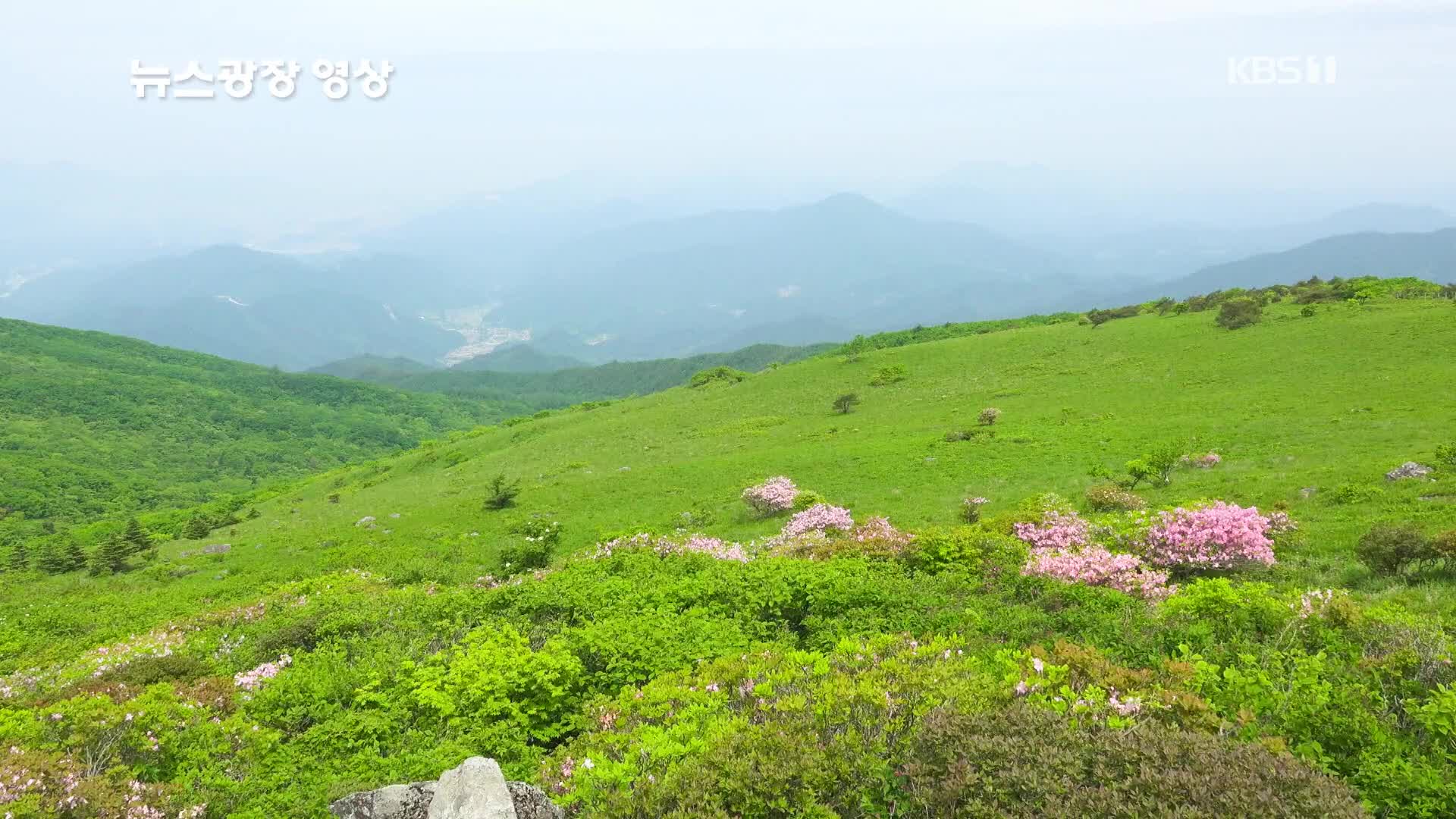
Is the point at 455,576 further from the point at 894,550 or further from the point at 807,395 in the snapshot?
the point at 807,395

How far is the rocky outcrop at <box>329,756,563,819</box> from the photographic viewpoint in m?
5.91

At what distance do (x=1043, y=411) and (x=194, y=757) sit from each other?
3610cm

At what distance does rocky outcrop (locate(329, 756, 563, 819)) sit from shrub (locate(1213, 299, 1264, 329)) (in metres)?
53.9

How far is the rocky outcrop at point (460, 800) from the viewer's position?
591 cm

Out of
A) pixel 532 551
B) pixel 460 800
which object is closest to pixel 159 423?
pixel 532 551

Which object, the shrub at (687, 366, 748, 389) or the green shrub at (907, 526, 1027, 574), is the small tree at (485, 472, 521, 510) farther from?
the shrub at (687, 366, 748, 389)

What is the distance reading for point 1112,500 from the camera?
769 inches

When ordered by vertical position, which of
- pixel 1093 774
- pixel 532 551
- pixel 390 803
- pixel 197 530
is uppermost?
pixel 1093 774

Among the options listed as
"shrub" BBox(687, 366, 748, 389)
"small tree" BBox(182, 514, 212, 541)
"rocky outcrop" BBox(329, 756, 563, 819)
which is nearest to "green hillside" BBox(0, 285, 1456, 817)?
"rocky outcrop" BBox(329, 756, 563, 819)

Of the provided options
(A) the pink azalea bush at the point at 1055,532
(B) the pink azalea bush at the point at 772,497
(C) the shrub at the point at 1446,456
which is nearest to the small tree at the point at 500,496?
(B) the pink azalea bush at the point at 772,497

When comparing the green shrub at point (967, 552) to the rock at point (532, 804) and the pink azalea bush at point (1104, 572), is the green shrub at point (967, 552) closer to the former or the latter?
the pink azalea bush at point (1104, 572)

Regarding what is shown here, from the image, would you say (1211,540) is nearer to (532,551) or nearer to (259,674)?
(532,551)

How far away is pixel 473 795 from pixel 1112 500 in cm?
1943

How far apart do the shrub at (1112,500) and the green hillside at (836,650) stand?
76cm
